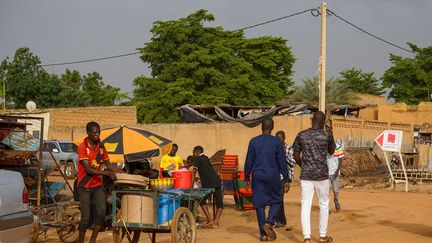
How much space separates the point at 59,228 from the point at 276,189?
371 centimetres

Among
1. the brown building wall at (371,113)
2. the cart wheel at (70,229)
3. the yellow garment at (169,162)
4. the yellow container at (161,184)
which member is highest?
the brown building wall at (371,113)

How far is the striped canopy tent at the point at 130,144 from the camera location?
1305 centimetres

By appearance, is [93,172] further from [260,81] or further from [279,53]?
[279,53]

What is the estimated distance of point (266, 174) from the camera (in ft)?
33.3

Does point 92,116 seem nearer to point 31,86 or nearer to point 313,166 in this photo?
point 31,86

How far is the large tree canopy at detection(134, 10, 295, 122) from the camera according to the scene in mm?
47000

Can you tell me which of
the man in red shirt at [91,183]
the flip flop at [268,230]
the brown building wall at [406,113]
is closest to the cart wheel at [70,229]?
the man in red shirt at [91,183]

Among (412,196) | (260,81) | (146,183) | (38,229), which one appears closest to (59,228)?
(38,229)

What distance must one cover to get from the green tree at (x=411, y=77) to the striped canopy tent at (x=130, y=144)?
48961mm

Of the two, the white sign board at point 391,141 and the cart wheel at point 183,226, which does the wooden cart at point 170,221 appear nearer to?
the cart wheel at point 183,226

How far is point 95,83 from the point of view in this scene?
6556cm

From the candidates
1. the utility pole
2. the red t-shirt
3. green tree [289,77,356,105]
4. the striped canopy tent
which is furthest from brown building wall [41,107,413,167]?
green tree [289,77,356,105]

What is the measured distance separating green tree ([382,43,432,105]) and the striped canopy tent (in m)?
49.0

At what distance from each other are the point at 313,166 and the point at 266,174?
956mm
